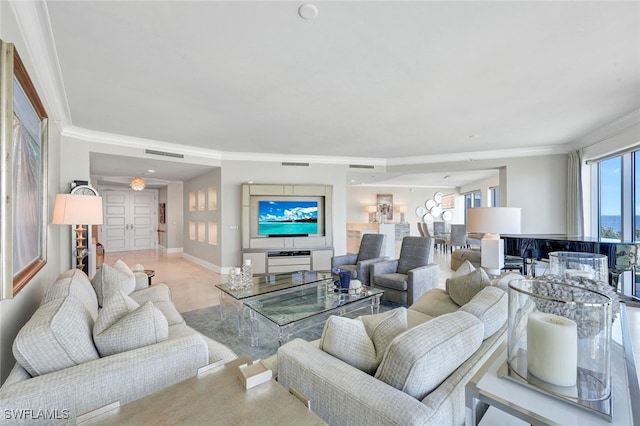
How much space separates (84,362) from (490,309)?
2.04 m

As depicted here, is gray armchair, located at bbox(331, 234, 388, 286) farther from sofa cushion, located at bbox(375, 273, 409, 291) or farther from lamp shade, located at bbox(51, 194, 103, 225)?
lamp shade, located at bbox(51, 194, 103, 225)

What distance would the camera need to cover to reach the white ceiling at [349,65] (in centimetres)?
186

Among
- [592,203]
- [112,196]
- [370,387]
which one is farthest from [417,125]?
[112,196]

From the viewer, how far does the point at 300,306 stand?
296 cm

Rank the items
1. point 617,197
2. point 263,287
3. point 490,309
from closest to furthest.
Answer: point 490,309, point 263,287, point 617,197

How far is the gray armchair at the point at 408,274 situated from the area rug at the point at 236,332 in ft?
1.03

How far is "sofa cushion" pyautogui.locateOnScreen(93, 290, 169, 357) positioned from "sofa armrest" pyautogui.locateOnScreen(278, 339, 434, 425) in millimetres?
672

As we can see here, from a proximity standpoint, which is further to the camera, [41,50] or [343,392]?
[41,50]

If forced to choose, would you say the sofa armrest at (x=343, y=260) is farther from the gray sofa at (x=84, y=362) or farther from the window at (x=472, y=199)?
the window at (x=472, y=199)

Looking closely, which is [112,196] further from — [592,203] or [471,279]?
[592,203]

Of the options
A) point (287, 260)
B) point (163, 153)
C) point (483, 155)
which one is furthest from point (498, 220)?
point (163, 153)

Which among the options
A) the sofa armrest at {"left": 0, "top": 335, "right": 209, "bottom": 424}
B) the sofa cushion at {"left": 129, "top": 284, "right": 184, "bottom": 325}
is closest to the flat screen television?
the sofa cushion at {"left": 129, "top": 284, "right": 184, "bottom": 325}

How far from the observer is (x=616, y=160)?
14.5 ft

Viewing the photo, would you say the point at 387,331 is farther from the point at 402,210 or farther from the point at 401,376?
the point at 402,210
